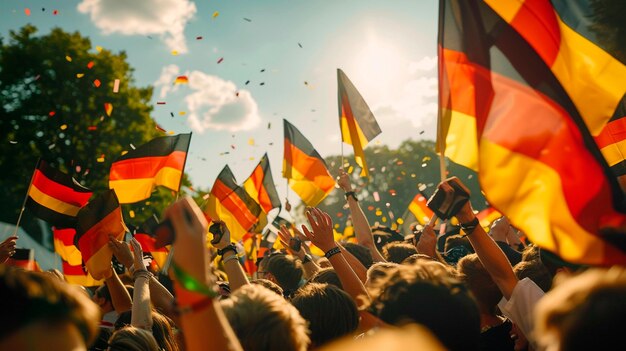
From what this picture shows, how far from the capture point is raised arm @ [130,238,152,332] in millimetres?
3510

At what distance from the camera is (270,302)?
2.17 metres

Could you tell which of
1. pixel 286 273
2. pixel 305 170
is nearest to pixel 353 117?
pixel 305 170

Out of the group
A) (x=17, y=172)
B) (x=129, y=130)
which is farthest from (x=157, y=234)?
(x=129, y=130)

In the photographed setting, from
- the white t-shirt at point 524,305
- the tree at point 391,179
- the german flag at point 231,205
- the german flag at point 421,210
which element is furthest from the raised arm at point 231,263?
the tree at point 391,179

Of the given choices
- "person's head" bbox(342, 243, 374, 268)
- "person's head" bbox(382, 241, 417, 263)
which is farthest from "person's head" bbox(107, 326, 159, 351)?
"person's head" bbox(382, 241, 417, 263)

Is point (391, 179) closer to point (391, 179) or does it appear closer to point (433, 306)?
point (391, 179)

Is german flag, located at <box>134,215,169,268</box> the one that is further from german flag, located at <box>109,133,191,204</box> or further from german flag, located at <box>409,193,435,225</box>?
german flag, located at <box>409,193,435,225</box>

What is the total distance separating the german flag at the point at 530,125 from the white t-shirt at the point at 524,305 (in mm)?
481

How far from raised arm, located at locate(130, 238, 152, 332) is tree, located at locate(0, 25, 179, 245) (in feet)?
65.2

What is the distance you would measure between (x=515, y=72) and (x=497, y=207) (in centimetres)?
91

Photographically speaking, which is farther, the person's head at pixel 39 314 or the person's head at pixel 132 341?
the person's head at pixel 132 341

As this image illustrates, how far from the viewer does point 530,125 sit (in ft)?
9.89

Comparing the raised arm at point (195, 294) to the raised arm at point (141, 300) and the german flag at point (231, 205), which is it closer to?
the raised arm at point (141, 300)

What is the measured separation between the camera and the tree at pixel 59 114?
2302 cm
